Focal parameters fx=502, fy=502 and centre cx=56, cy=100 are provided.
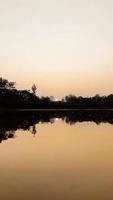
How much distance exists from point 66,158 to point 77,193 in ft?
17.5

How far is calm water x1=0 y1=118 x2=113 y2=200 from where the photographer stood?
9.26m

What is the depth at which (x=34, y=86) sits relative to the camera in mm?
99500

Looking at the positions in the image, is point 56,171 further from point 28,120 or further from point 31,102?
point 31,102

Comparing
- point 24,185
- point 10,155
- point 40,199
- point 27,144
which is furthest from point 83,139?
point 40,199

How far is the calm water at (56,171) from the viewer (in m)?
9.26

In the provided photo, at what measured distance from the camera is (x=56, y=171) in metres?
12.1

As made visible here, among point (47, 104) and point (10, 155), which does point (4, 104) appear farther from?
point (10, 155)

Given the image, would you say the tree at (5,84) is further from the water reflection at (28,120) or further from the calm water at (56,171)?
the calm water at (56,171)

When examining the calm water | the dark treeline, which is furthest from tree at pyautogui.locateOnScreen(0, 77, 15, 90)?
the calm water

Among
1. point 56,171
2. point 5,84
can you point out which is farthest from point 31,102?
point 56,171

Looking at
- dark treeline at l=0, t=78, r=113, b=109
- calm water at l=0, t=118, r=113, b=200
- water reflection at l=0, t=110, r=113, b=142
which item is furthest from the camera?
dark treeline at l=0, t=78, r=113, b=109

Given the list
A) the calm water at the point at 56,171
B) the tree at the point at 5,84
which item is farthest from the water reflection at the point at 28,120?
the tree at the point at 5,84

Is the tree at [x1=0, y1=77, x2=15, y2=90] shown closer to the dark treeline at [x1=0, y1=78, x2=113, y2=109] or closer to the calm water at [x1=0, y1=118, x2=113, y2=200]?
the dark treeline at [x1=0, y1=78, x2=113, y2=109]

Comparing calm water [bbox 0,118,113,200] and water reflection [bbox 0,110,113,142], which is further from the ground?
water reflection [bbox 0,110,113,142]
